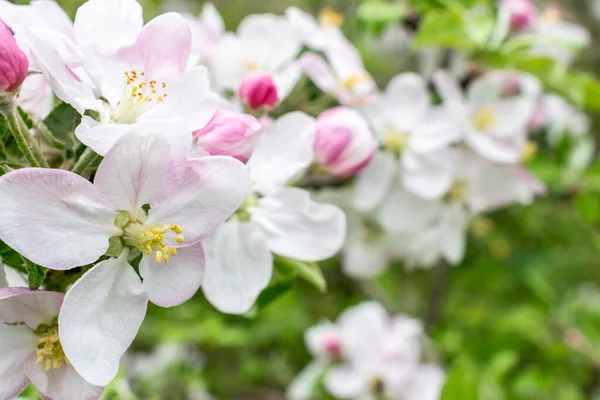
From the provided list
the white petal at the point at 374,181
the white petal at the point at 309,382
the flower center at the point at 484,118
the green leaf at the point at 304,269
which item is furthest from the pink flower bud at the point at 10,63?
the white petal at the point at 309,382

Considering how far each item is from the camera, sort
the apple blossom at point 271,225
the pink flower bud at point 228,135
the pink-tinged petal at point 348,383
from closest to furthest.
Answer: the pink flower bud at point 228,135 → the apple blossom at point 271,225 → the pink-tinged petal at point 348,383

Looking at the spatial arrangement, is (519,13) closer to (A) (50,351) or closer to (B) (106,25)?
(B) (106,25)

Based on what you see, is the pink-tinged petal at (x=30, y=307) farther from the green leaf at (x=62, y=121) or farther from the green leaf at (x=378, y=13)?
the green leaf at (x=378, y=13)

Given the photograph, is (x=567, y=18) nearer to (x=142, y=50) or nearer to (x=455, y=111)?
(x=455, y=111)

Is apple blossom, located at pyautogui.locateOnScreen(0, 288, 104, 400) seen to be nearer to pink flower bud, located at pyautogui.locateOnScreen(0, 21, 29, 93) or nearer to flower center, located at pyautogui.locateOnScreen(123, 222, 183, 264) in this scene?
flower center, located at pyautogui.locateOnScreen(123, 222, 183, 264)

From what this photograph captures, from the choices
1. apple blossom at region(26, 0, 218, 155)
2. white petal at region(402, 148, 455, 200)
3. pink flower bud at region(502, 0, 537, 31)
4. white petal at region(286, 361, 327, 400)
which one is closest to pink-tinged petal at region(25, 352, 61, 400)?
apple blossom at region(26, 0, 218, 155)

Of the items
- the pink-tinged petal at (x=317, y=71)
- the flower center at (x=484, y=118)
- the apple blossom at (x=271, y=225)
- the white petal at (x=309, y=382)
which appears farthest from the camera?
the white petal at (x=309, y=382)
